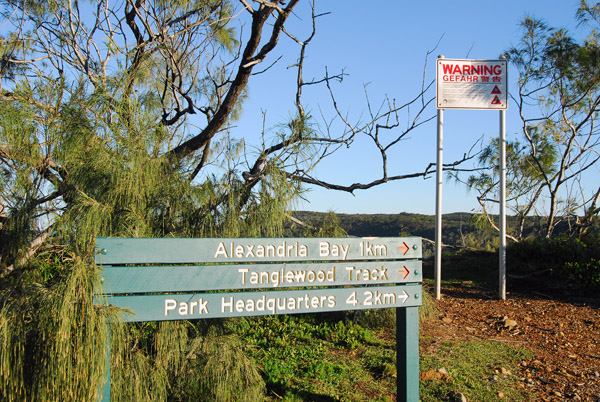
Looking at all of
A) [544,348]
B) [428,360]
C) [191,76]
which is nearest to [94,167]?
[428,360]

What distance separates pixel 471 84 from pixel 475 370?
14.9 feet

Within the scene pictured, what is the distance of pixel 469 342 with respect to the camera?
18.7 ft

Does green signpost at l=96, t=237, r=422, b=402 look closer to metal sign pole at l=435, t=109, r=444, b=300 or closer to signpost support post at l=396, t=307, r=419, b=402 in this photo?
signpost support post at l=396, t=307, r=419, b=402

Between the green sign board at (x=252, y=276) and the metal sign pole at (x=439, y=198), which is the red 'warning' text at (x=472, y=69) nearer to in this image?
the metal sign pole at (x=439, y=198)

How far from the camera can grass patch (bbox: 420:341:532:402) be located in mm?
4324

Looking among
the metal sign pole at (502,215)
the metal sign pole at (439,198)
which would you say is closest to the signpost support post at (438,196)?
the metal sign pole at (439,198)

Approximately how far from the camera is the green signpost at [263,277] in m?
3.17

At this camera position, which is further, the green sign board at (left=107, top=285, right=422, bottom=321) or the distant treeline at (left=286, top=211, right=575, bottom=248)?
the distant treeline at (left=286, top=211, right=575, bottom=248)

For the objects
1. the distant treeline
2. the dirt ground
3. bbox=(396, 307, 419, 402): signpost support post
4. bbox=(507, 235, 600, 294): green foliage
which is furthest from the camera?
the distant treeline

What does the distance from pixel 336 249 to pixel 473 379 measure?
1.96 m

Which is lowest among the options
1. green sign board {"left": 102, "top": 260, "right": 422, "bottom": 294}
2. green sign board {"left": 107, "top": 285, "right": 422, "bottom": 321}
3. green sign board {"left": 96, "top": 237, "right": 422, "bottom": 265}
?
green sign board {"left": 107, "top": 285, "right": 422, "bottom": 321}

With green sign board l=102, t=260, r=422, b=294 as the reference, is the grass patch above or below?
below

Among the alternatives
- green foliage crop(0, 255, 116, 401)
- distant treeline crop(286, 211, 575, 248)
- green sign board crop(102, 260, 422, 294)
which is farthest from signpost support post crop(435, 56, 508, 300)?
green foliage crop(0, 255, 116, 401)

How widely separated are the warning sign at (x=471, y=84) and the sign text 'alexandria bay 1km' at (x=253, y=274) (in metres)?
4.45
